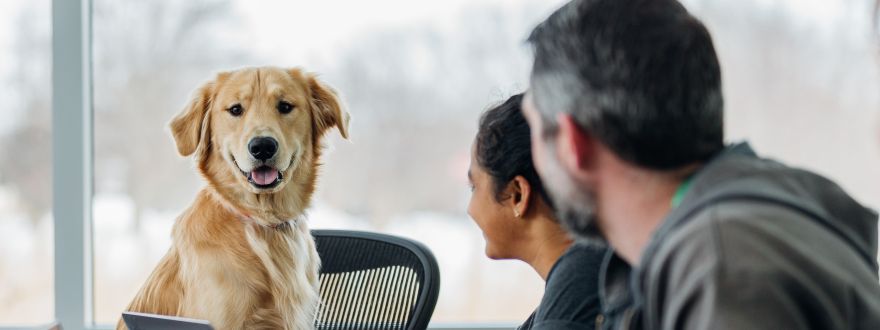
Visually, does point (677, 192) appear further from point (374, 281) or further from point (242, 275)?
point (374, 281)

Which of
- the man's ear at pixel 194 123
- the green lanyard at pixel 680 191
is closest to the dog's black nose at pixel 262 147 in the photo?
the man's ear at pixel 194 123

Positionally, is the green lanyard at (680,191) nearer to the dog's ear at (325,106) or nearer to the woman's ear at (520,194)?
the woman's ear at (520,194)

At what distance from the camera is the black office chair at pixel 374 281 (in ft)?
6.78

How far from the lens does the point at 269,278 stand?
1.81m

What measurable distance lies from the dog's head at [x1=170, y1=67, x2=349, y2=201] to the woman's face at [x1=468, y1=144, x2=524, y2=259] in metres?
0.40

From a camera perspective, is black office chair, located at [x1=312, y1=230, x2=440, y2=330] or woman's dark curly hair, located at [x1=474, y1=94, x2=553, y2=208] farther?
black office chair, located at [x1=312, y1=230, x2=440, y2=330]

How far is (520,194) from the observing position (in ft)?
5.32

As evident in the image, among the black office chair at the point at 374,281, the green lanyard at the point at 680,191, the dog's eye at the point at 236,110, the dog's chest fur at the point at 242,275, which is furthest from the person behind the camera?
the black office chair at the point at 374,281

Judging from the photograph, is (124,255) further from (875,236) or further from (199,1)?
(875,236)

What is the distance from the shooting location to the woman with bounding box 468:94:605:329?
1581 mm

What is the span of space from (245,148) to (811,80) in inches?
86.0

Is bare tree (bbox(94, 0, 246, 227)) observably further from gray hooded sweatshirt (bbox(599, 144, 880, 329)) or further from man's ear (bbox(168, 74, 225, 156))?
gray hooded sweatshirt (bbox(599, 144, 880, 329))

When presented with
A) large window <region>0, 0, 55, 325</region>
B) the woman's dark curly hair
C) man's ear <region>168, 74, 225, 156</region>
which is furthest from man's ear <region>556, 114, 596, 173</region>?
large window <region>0, 0, 55, 325</region>

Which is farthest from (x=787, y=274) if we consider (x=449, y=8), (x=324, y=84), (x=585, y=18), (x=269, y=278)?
(x=449, y=8)
